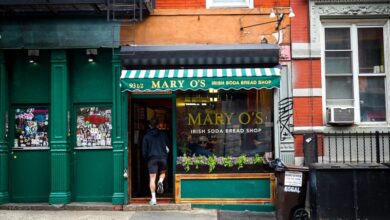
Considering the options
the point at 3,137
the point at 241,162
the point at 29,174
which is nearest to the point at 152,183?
the point at 241,162

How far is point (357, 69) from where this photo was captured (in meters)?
10.8

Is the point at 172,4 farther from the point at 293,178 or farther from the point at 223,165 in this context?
the point at 293,178

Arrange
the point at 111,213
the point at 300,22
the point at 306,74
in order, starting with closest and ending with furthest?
1. the point at 111,213
2. the point at 306,74
3. the point at 300,22

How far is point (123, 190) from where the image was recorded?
1062 centimetres

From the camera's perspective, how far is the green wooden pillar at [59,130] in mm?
10578

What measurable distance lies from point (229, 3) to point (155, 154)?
→ 3744 millimetres

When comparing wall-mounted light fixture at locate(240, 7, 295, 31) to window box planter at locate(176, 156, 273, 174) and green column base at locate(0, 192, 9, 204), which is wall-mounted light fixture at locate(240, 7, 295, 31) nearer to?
window box planter at locate(176, 156, 273, 174)

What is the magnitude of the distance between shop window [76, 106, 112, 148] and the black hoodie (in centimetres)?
83

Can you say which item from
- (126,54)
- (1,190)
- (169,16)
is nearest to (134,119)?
(126,54)

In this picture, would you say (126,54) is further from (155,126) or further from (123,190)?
(123,190)

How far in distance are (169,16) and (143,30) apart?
65 cm

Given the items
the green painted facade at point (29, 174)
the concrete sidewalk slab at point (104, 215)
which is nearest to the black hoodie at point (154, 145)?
the concrete sidewalk slab at point (104, 215)

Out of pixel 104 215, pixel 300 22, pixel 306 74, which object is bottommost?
pixel 104 215

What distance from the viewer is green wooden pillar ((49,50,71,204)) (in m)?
10.6
